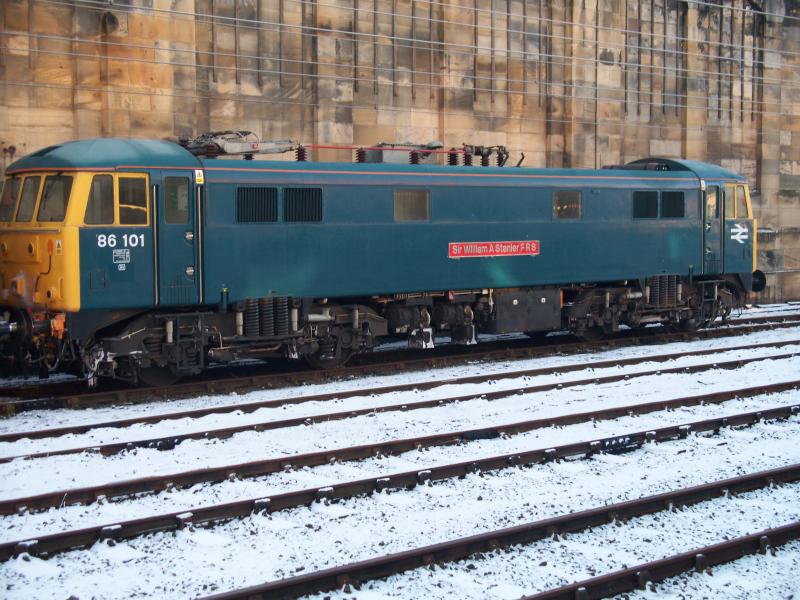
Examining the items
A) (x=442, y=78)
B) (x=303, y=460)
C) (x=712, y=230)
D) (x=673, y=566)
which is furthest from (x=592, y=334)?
(x=673, y=566)

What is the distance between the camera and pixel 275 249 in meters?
16.0

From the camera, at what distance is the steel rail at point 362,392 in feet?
40.4

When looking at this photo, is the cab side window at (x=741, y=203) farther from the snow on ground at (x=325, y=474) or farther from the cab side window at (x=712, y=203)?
the snow on ground at (x=325, y=474)

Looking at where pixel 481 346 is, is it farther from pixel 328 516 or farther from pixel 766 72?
pixel 766 72

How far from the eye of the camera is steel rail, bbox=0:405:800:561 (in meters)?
8.34

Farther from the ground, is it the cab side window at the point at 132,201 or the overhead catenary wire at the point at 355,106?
the overhead catenary wire at the point at 355,106

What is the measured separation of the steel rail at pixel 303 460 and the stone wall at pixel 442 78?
11.5m

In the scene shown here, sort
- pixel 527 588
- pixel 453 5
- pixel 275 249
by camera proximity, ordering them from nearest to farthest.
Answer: pixel 527 588 → pixel 275 249 → pixel 453 5

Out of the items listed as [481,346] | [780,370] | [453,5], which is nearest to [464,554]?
[780,370]

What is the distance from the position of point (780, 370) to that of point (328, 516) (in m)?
11.2

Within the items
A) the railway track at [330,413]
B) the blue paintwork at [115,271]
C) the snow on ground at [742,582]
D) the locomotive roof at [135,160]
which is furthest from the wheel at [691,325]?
the snow on ground at [742,582]

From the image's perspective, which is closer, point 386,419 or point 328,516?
point 328,516

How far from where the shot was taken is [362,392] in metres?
14.9

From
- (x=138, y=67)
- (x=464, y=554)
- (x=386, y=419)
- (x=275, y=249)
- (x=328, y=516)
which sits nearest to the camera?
(x=464, y=554)
